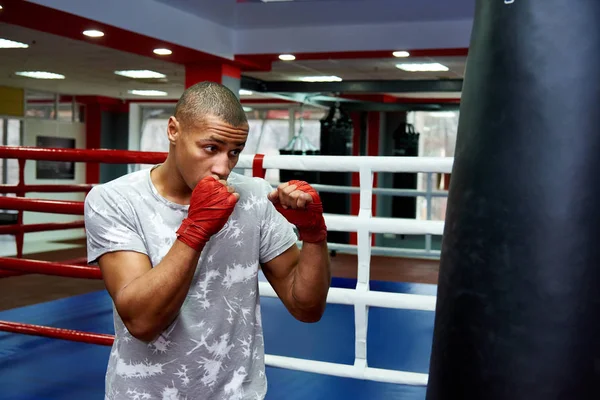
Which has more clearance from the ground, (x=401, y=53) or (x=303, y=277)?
(x=401, y=53)

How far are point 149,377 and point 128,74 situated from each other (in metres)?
10.2

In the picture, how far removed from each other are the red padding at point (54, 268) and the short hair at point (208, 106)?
1279mm

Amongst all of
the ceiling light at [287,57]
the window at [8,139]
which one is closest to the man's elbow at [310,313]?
the ceiling light at [287,57]

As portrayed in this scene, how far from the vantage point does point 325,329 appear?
3773 mm

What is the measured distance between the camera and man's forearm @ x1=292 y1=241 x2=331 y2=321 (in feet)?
4.48

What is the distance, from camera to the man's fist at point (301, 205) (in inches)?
49.8

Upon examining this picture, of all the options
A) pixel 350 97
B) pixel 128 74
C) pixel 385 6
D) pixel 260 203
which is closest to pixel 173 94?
pixel 128 74

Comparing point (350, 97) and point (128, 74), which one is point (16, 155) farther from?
point (350, 97)

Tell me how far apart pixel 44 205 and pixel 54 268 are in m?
0.27

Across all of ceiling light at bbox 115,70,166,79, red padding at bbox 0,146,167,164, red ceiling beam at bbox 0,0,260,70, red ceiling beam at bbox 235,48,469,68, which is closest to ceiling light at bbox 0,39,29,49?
red ceiling beam at bbox 0,0,260,70

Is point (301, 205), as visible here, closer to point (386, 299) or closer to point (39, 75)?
point (386, 299)

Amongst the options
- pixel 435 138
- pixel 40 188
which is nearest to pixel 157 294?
pixel 40 188

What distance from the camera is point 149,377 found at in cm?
130

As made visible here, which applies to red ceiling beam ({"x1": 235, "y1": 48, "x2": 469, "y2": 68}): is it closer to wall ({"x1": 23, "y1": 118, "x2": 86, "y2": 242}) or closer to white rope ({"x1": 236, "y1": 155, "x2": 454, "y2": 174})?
white rope ({"x1": 236, "y1": 155, "x2": 454, "y2": 174})
